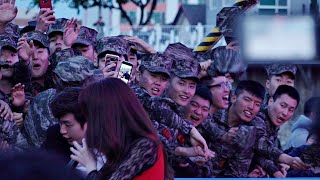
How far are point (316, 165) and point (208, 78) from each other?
45.3 inches

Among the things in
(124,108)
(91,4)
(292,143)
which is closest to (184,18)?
(91,4)

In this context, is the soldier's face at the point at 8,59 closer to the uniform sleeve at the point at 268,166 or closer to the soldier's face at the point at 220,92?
the soldier's face at the point at 220,92

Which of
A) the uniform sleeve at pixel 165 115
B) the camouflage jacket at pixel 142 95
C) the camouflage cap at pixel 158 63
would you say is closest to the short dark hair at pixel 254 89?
the camouflage cap at pixel 158 63

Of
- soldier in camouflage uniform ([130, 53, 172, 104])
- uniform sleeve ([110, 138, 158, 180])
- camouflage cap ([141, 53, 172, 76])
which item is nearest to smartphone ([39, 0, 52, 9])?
camouflage cap ([141, 53, 172, 76])

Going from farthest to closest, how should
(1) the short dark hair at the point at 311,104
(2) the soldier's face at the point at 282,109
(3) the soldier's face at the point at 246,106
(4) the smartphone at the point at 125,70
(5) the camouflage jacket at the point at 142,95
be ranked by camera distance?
(2) the soldier's face at the point at 282,109 → (3) the soldier's face at the point at 246,106 → (4) the smartphone at the point at 125,70 → (5) the camouflage jacket at the point at 142,95 → (1) the short dark hair at the point at 311,104

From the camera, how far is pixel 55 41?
6371mm

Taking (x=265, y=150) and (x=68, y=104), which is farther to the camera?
(x=265, y=150)

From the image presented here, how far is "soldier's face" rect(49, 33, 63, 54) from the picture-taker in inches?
248

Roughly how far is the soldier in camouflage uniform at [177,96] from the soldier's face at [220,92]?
0.25m

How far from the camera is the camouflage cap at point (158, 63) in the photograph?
19.0 ft

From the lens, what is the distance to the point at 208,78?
6.44m

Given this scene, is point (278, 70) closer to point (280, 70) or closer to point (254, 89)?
point (280, 70)

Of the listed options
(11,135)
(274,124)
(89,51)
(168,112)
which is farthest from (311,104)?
(89,51)

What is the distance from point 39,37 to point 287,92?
188 cm
